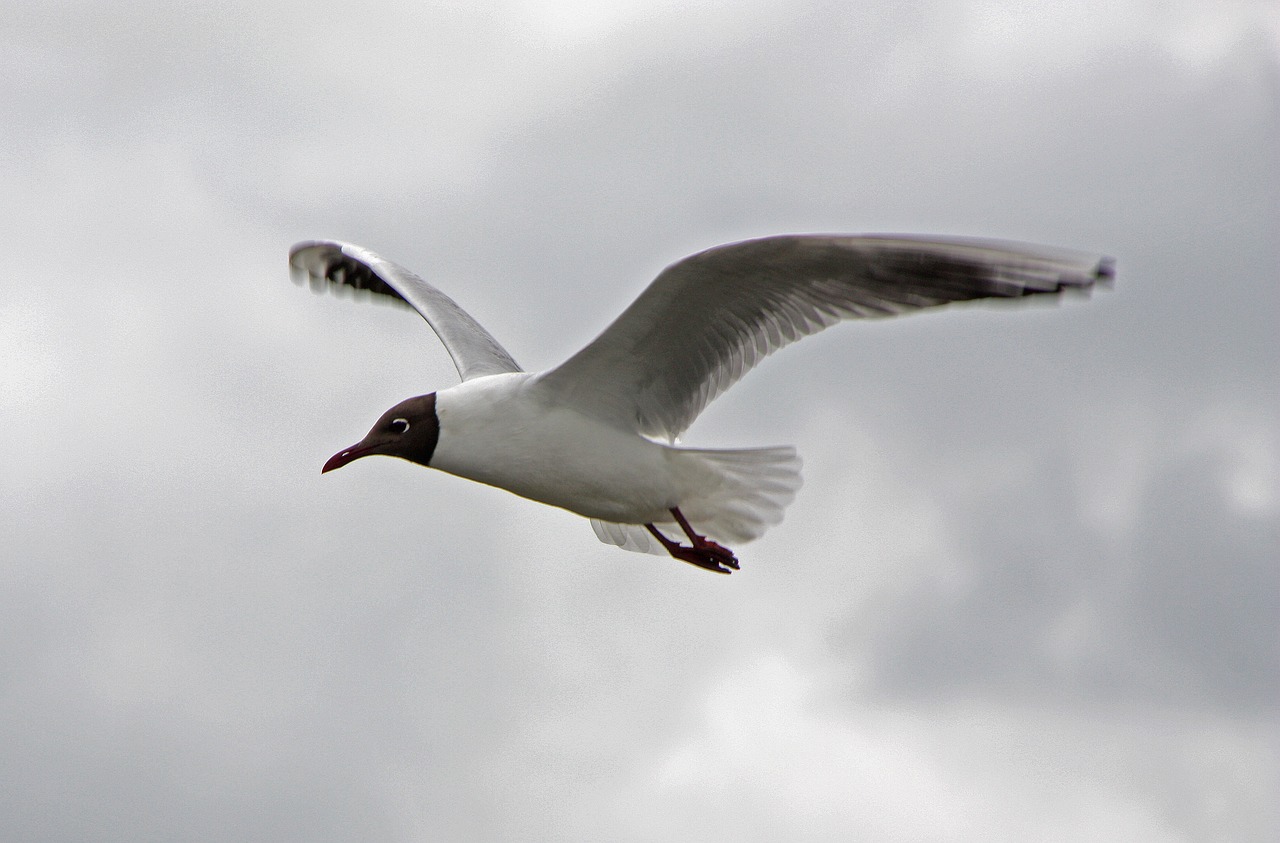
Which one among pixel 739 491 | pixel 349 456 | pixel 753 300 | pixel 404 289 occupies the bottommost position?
pixel 349 456

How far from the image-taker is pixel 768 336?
7371 mm

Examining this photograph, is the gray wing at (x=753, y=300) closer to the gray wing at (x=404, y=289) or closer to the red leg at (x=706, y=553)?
the red leg at (x=706, y=553)

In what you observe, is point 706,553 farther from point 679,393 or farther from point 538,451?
point 538,451

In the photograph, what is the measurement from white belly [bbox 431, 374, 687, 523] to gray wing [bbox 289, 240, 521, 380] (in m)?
0.97

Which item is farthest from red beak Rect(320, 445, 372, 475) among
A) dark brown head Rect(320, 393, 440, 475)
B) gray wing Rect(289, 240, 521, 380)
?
gray wing Rect(289, 240, 521, 380)

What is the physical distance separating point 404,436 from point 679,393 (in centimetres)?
132

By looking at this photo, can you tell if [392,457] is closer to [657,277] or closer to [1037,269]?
[657,277]

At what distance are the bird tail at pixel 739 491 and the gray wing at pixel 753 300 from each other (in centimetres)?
27

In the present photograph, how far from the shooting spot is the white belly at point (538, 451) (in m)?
7.38

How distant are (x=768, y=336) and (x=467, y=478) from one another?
1536mm

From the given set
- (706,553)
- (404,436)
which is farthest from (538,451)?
(706,553)

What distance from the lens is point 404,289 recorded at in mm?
9648

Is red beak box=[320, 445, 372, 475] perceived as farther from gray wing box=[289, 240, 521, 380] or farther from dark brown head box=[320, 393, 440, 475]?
gray wing box=[289, 240, 521, 380]

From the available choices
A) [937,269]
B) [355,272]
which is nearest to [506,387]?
[937,269]
